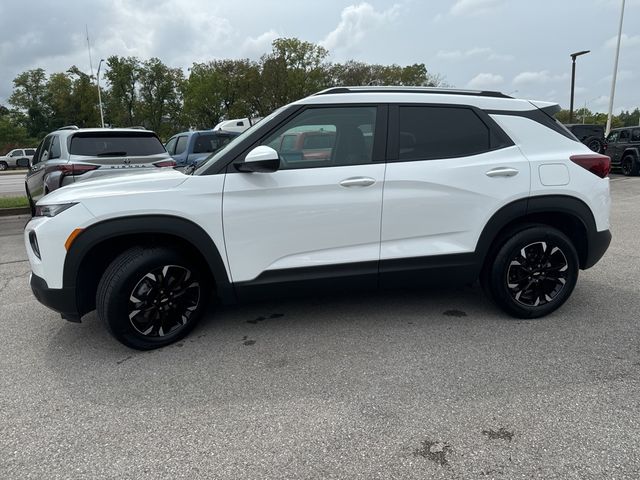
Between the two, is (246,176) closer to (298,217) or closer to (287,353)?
(298,217)

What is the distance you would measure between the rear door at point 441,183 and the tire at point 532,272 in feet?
0.97

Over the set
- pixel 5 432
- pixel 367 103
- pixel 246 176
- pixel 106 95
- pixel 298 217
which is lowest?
pixel 5 432

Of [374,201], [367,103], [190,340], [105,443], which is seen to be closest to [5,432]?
[105,443]

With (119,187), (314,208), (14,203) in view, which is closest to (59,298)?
(119,187)

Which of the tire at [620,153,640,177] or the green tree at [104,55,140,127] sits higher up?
the green tree at [104,55,140,127]

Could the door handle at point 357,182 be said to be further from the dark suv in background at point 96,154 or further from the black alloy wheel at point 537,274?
the dark suv in background at point 96,154

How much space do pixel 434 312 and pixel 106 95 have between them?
58415mm

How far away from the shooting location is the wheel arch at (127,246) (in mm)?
3035

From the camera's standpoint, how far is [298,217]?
319 cm

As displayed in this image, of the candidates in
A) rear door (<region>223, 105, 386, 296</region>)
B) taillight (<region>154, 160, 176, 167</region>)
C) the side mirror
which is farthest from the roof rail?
taillight (<region>154, 160, 176, 167</region>)

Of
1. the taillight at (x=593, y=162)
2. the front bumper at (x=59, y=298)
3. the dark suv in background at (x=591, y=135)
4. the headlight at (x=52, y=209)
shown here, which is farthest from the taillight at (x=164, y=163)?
the dark suv in background at (x=591, y=135)

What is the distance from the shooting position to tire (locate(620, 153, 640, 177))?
16612mm

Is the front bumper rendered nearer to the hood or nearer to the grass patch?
the hood

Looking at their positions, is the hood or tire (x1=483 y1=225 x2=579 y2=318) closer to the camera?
the hood
